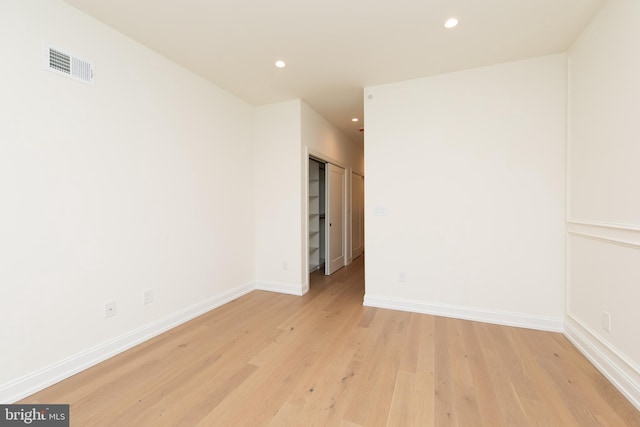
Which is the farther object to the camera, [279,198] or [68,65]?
[279,198]

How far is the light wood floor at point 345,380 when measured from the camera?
152 cm

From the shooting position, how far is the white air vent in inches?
71.1

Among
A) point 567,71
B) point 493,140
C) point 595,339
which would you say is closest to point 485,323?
point 595,339

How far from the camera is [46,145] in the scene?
1790 millimetres

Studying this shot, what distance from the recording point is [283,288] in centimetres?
373

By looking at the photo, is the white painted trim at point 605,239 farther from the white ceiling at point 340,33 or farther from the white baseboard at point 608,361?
the white ceiling at point 340,33

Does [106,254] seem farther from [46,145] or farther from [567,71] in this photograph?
[567,71]

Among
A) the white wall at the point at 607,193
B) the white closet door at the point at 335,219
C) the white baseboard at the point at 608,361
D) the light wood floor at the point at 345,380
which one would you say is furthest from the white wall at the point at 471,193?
the white closet door at the point at 335,219

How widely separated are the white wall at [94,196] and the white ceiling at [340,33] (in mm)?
369

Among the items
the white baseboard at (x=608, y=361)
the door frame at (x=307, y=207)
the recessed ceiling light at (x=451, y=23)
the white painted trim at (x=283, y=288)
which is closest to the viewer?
the white baseboard at (x=608, y=361)

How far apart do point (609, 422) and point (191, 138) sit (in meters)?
3.89

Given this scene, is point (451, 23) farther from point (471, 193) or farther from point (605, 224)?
point (605, 224)

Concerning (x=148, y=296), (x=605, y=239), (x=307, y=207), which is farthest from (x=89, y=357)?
(x=605, y=239)

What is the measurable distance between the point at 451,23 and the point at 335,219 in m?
3.34
